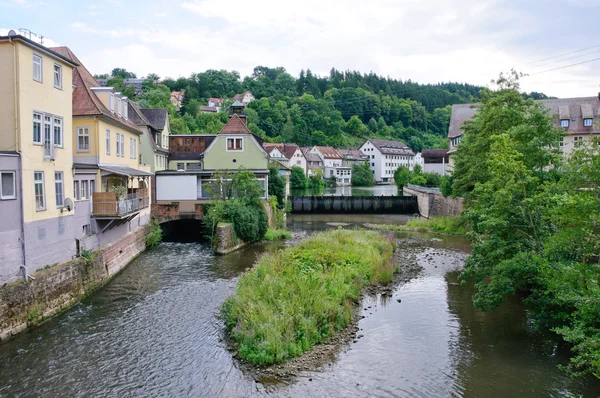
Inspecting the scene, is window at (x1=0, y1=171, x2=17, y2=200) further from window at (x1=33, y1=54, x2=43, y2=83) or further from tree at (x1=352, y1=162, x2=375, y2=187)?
tree at (x1=352, y1=162, x2=375, y2=187)

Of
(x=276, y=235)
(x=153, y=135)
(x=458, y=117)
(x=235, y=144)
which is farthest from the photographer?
(x=458, y=117)

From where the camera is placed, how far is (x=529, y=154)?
17.1m

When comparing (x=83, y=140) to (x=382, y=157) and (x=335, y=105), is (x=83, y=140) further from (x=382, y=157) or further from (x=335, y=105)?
(x=335, y=105)

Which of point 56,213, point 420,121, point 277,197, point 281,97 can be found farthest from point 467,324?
point 420,121

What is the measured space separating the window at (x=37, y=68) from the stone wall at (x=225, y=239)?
1454 cm

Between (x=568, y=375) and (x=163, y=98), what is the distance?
79127 mm

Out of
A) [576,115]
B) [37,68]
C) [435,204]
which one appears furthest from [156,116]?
[576,115]

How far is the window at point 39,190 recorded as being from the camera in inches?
619

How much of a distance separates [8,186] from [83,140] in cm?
893

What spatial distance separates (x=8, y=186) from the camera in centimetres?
1438

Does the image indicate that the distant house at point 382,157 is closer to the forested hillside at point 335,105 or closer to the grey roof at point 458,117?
the forested hillside at point 335,105

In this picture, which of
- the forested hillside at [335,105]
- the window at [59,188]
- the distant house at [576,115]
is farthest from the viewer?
the forested hillside at [335,105]

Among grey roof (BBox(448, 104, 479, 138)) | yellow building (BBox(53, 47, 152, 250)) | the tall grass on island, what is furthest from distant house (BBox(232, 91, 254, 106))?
the tall grass on island

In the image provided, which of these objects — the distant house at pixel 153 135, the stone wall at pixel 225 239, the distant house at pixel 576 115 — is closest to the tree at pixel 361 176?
the distant house at pixel 576 115
